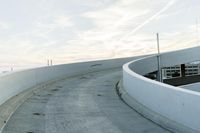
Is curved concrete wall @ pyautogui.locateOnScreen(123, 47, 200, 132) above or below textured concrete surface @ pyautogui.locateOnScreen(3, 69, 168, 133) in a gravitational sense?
above

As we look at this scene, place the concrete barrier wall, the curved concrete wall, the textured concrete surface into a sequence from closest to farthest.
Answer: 1. the curved concrete wall
2. the textured concrete surface
3. the concrete barrier wall

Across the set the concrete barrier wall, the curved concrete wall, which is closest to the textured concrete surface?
the curved concrete wall

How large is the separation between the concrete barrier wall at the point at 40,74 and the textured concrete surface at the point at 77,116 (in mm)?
965

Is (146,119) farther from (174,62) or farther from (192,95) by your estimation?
(174,62)

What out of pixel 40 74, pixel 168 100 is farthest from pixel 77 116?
pixel 40 74

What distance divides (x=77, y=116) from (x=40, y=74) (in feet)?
38.9

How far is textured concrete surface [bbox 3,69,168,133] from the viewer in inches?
452

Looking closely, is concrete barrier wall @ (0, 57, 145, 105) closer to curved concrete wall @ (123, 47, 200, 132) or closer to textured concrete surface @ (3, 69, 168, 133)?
textured concrete surface @ (3, 69, 168, 133)

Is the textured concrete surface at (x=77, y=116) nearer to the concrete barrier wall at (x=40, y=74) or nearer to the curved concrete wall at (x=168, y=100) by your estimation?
the curved concrete wall at (x=168, y=100)

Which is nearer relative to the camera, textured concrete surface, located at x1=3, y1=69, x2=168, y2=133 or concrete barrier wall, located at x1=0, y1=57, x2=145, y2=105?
textured concrete surface, located at x1=3, y1=69, x2=168, y2=133

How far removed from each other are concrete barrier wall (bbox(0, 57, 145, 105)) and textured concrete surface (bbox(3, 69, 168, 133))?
3.17 feet

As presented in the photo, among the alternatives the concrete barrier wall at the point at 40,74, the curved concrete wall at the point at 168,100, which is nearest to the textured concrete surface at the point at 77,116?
the curved concrete wall at the point at 168,100

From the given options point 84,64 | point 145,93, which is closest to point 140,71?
point 84,64

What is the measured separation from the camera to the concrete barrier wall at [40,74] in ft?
54.9
